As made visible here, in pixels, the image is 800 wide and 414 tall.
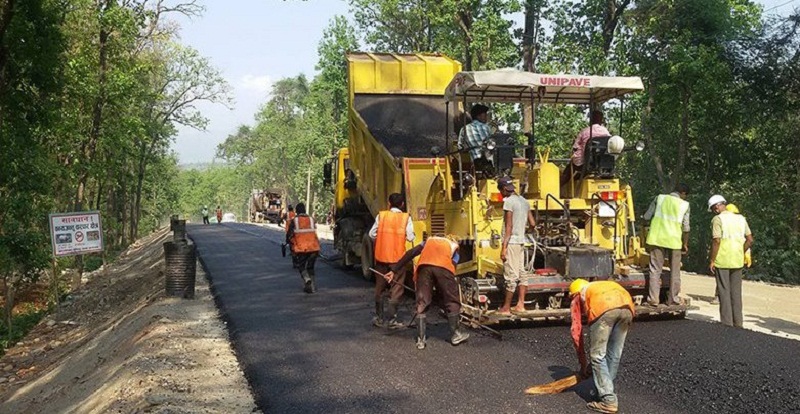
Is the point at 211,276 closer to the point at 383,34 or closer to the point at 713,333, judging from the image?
the point at 713,333

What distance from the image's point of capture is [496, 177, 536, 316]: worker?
704cm

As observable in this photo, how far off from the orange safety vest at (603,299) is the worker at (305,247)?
254 inches

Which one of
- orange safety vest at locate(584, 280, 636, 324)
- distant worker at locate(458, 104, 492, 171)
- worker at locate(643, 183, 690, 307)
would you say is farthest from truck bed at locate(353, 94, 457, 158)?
orange safety vest at locate(584, 280, 636, 324)

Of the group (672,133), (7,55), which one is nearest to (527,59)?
(672,133)

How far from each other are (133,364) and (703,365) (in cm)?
554

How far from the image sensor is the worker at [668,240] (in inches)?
298

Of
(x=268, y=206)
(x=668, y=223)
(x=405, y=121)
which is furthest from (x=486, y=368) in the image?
(x=268, y=206)

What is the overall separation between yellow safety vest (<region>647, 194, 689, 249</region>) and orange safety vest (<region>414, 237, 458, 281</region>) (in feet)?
8.60

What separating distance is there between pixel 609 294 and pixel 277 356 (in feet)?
11.3

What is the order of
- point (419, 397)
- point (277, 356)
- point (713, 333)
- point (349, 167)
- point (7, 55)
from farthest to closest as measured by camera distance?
point (349, 167) → point (7, 55) → point (713, 333) → point (277, 356) → point (419, 397)

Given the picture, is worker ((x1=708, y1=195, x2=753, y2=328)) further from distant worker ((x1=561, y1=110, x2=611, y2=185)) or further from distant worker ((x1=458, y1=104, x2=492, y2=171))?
distant worker ((x1=458, y1=104, x2=492, y2=171))

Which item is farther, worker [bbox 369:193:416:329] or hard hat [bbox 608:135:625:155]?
hard hat [bbox 608:135:625:155]

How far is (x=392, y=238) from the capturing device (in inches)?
303

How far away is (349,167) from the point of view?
43.0 ft
